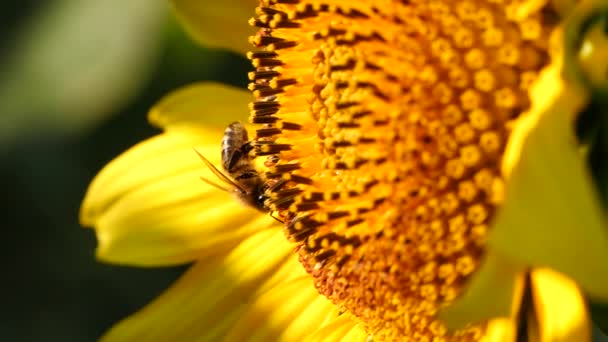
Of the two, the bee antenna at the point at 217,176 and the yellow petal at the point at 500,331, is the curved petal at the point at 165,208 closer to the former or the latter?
the bee antenna at the point at 217,176

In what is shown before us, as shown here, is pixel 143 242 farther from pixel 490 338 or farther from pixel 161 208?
pixel 490 338

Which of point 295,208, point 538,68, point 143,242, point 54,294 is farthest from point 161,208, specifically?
point 54,294

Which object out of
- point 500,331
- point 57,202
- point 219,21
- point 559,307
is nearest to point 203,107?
point 219,21

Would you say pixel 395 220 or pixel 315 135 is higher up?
pixel 315 135

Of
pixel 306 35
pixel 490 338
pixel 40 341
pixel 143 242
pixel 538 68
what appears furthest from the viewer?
pixel 40 341

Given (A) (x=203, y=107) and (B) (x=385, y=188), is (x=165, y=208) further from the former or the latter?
(B) (x=385, y=188)
